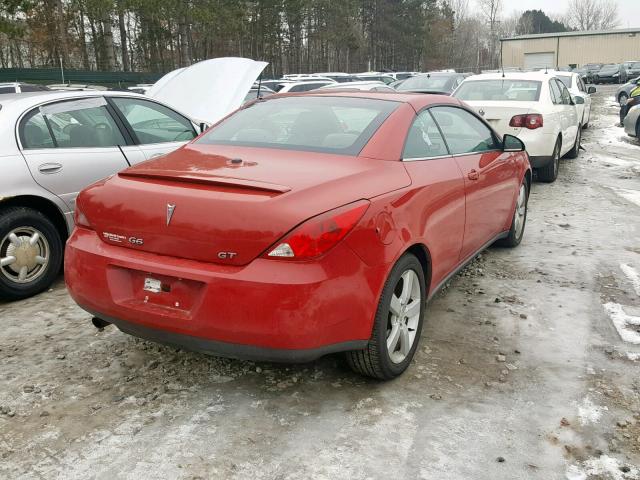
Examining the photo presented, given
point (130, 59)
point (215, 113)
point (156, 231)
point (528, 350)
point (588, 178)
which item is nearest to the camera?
point (156, 231)

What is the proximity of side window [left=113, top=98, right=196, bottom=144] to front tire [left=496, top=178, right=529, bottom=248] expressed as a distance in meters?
3.26

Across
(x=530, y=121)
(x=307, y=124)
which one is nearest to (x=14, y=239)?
(x=307, y=124)

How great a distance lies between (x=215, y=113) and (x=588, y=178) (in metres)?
6.17

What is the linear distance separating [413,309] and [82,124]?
3364mm

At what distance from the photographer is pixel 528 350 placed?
382 cm

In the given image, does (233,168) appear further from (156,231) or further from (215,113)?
(215,113)

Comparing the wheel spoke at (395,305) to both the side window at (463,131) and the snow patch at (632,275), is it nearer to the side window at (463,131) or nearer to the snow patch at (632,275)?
the side window at (463,131)

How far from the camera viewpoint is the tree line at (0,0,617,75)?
26.7 metres

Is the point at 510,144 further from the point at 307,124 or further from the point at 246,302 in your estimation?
the point at 246,302

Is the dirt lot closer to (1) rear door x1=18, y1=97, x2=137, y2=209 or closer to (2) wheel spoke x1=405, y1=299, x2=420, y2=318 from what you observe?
(2) wheel spoke x1=405, y1=299, x2=420, y2=318

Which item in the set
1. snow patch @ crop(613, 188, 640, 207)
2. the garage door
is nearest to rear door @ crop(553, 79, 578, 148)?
snow patch @ crop(613, 188, 640, 207)

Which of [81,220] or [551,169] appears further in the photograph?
[551,169]

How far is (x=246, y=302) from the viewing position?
2.72 meters

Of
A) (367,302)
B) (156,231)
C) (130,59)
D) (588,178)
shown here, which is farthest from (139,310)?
(130,59)
